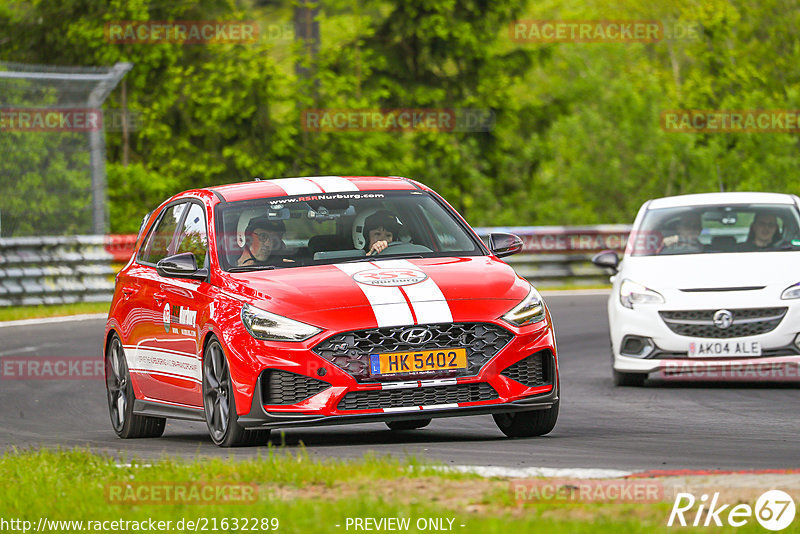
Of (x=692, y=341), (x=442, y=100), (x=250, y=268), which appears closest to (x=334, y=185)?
(x=250, y=268)

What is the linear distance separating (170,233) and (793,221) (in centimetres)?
609

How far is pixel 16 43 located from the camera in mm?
38375

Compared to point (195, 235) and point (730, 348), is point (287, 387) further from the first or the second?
point (730, 348)

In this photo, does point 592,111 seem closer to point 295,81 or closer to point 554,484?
point 295,81

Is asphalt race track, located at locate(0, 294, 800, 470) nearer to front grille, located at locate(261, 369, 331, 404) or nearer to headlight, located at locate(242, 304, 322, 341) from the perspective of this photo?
front grille, located at locate(261, 369, 331, 404)

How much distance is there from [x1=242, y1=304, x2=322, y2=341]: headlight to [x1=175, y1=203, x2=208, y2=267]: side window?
3.99 feet

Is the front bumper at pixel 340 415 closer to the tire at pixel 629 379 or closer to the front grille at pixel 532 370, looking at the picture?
the front grille at pixel 532 370

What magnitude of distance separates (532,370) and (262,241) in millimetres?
1934

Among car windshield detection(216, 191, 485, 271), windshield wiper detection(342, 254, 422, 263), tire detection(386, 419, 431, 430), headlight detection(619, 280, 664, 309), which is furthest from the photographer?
headlight detection(619, 280, 664, 309)

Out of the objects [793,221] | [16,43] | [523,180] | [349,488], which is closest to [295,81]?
[16,43]

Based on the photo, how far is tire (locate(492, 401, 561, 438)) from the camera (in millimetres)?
9727

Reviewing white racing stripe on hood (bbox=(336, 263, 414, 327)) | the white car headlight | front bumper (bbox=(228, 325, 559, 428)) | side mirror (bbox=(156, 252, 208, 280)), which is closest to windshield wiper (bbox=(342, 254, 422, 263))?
white racing stripe on hood (bbox=(336, 263, 414, 327))

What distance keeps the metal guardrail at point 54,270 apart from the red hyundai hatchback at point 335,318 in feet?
42.0

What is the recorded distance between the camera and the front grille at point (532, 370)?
9.24 m
